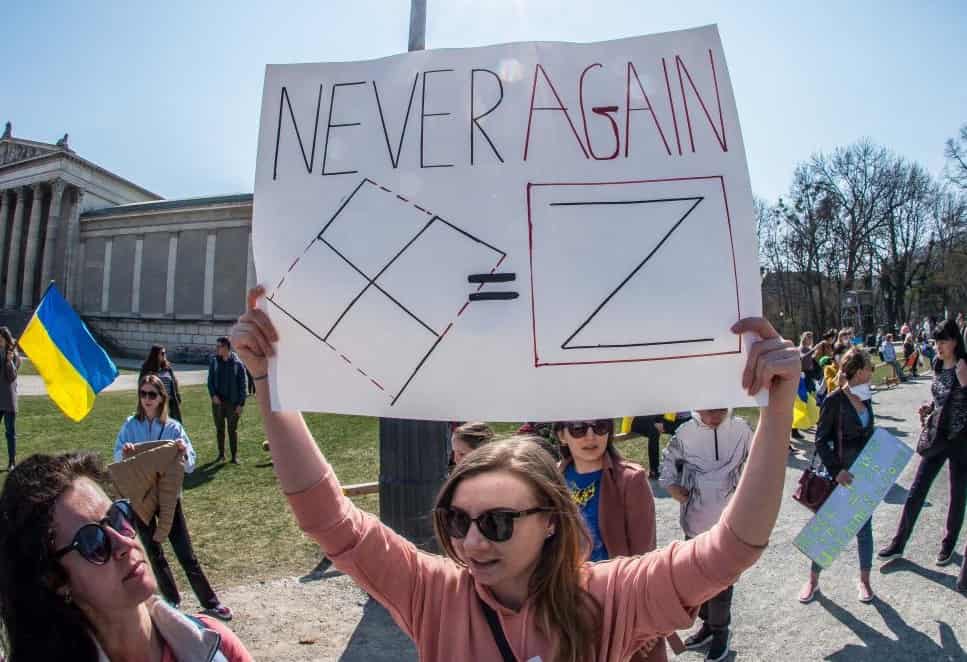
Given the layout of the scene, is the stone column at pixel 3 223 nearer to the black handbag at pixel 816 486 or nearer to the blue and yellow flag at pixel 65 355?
the blue and yellow flag at pixel 65 355

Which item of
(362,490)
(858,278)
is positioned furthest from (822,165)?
(362,490)

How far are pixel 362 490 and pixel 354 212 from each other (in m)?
4.69

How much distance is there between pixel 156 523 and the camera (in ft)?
14.3

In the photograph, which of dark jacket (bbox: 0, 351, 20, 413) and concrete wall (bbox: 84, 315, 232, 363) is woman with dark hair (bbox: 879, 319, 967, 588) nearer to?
dark jacket (bbox: 0, 351, 20, 413)

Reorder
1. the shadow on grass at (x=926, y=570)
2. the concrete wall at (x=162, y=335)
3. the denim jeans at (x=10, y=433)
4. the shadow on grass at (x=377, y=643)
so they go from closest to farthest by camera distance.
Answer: the shadow on grass at (x=377, y=643)
the shadow on grass at (x=926, y=570)
the denim jeans at (x=10, y=433)
the concrete wall at (x=162, y=335)

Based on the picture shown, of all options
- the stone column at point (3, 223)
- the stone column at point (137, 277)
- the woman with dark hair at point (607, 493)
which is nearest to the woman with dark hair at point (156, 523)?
the woman with dark hair at point (607, 493)

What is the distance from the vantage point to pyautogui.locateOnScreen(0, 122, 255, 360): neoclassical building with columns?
1485 inches

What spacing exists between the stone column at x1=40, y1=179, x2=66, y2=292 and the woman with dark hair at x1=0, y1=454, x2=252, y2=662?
171ft

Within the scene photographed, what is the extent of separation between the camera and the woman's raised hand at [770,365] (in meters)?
1.28

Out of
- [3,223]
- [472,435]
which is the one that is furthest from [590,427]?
[3,223]

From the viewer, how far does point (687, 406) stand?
4.57 feet

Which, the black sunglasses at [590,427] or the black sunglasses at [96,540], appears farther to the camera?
the black sunglasses at [590,427]

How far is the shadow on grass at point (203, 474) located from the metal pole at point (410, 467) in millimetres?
4097

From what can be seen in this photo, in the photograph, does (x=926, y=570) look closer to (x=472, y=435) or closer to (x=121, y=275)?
(x=472, y=435)
